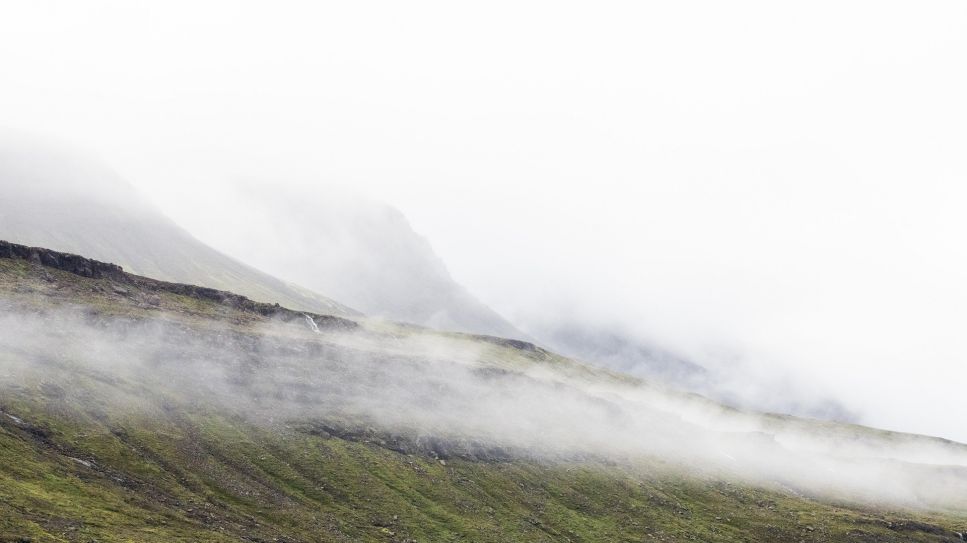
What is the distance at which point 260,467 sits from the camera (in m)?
117

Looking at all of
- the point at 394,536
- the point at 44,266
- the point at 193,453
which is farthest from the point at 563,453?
the point at 44,266

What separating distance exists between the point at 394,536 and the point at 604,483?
241ft

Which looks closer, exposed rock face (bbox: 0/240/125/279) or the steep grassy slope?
the steep grassy slope

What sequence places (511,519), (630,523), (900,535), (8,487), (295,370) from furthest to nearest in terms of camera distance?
(295,370) → (900,535) → (630,523) → (511,519) → (8,487)

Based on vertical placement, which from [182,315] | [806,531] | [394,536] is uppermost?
[182,315]

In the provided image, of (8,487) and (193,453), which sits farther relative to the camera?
(193,453)

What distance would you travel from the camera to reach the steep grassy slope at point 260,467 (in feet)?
293

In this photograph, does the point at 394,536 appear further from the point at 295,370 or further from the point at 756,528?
the point at 756,528

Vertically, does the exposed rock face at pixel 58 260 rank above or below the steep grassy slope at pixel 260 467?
above

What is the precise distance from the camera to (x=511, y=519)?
416 ft

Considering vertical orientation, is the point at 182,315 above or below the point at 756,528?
above

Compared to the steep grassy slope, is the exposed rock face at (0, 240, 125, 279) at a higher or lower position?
higher

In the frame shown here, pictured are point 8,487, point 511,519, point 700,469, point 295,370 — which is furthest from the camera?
point 700,469

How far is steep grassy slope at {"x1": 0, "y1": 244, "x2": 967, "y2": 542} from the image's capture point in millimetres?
89188
